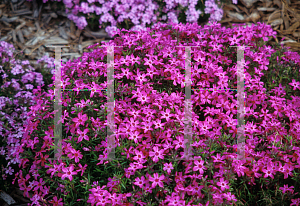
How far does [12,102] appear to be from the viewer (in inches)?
153

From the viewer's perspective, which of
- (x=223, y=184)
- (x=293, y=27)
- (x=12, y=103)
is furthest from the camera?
(x=293, y=27)

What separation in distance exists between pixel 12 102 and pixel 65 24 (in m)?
2.38

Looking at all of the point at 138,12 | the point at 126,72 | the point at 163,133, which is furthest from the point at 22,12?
the point at 163,133

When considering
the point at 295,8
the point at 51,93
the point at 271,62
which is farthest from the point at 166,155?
the point at 295,8

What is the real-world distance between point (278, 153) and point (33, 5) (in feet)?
17.9

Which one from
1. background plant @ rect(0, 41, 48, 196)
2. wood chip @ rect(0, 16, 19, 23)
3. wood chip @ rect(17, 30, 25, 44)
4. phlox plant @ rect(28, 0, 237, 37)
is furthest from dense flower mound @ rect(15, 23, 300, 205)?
wood chip @ rect(0, 16, 19, 23)

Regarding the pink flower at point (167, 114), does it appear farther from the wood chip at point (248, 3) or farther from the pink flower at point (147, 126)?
the wood chip at point (248, 3)

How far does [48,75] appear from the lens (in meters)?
4.66

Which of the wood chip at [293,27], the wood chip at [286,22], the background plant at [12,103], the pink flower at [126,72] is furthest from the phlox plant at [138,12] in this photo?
the pink flower at [126,72]

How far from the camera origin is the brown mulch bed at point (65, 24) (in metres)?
5.21

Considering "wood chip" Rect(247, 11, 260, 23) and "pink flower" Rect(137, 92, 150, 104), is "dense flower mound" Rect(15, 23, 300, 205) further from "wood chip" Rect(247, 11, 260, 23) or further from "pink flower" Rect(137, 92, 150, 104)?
"wood chip" Rect(247, 11, 260, 23)

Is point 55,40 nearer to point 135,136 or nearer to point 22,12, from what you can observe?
point 22,12

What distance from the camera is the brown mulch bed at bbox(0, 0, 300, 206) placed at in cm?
521

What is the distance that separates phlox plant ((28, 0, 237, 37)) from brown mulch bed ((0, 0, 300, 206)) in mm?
288
